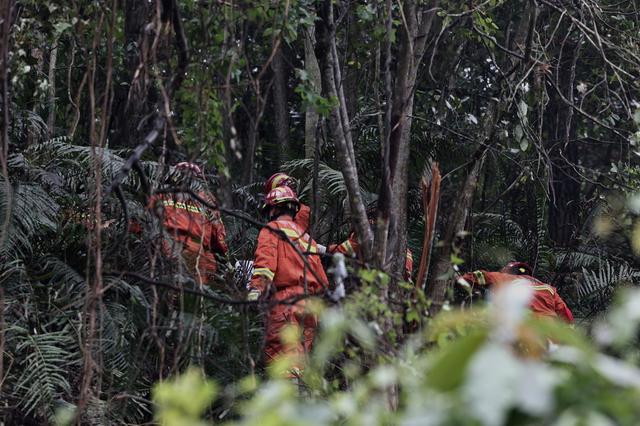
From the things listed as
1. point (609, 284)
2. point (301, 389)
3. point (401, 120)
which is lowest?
point (609, 284)

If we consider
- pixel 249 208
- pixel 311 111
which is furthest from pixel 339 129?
pixel 249 208

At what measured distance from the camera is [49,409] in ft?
17.7

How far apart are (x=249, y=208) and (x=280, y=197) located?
6.98ft

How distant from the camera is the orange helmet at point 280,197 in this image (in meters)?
7.13

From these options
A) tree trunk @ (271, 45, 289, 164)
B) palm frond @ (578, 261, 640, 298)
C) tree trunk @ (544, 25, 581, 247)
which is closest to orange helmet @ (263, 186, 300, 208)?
palm frond @ (578, 261, 640, 298)

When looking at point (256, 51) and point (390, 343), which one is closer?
point (390, 343)

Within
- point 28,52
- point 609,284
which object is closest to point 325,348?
point 28,52

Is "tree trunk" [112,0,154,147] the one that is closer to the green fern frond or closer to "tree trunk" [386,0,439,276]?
the green fern frond

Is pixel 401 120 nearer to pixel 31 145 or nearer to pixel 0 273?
pixel 0 273

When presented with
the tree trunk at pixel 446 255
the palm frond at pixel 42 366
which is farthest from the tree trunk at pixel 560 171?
the palm frond at pixel 42 366

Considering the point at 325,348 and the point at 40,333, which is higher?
the point at 325,348

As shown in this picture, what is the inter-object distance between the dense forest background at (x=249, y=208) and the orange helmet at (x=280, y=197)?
462 mm

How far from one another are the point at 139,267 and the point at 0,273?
3.13 ft

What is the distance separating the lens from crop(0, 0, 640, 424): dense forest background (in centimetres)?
351
